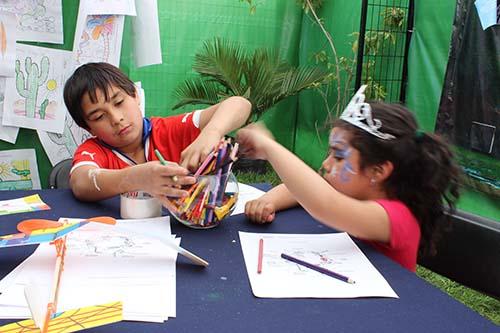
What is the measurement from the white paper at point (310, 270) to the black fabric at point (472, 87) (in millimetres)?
1836

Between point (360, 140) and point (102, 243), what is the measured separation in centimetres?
58

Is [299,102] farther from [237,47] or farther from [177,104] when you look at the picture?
[177,104]

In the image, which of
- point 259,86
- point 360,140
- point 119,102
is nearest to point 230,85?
point 259,86

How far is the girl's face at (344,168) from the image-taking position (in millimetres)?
1054

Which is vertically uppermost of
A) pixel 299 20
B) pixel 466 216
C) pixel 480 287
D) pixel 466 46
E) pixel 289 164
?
pixel 299 20

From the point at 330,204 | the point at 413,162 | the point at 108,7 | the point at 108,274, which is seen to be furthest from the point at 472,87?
the point at 108,274

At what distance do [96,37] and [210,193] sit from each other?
4.05ft

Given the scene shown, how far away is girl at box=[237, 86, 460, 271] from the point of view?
97cm

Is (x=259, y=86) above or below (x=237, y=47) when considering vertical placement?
below

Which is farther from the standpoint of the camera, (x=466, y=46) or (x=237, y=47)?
(x=237, y=47)

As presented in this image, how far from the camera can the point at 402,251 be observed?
98 cm

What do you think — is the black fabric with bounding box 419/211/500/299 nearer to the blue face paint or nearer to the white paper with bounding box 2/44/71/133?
the blue face paint

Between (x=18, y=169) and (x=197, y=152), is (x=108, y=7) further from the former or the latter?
(x=197, y=152)

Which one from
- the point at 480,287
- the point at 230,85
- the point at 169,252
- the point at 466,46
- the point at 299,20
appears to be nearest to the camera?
the point at 169,252
